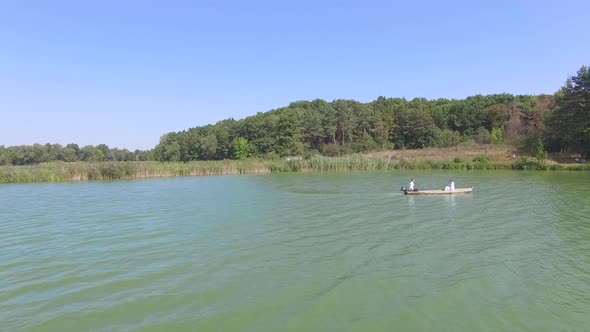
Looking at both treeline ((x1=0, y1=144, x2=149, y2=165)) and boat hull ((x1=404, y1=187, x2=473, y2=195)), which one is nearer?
boat hull ((x1=404, y1=187, x2=473, y2=195))

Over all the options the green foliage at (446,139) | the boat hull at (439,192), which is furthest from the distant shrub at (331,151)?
the boat hull at (439,192)

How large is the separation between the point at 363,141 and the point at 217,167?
41.9 metres

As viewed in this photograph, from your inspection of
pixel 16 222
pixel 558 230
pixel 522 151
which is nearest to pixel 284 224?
pixel 558 230

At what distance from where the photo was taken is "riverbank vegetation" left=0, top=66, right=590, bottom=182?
175ft

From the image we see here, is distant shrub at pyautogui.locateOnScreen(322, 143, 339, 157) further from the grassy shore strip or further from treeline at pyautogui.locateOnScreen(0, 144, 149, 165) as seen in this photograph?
treeline at pyautogui.locateOnScreen(0, 144, 149, 165)

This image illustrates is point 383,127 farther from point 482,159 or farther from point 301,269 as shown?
point 301,269

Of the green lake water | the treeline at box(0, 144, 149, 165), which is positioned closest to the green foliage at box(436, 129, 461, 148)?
the green lake water

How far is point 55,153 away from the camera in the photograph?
4441 inches

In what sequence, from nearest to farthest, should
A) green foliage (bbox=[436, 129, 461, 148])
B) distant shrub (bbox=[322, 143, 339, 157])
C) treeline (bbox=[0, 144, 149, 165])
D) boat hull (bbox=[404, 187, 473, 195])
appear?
boat hull (bbox=[404, 187, 473, 195])
green foliage (bbox=[436, 129, 461, 148])
distant shrub (bbox=[322, 143, 339, 157])
treeline (bbox=[0, 144, 149, 165])

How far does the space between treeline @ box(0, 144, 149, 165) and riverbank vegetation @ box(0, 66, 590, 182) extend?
272mm

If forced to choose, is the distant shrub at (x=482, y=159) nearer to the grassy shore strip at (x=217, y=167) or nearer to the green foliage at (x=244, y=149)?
the grassy shore strip at (x=217, y=167)

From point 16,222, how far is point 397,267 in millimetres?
18652

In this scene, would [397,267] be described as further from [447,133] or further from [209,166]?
[447,133]

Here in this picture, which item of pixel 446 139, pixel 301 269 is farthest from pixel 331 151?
pixel 301 269
